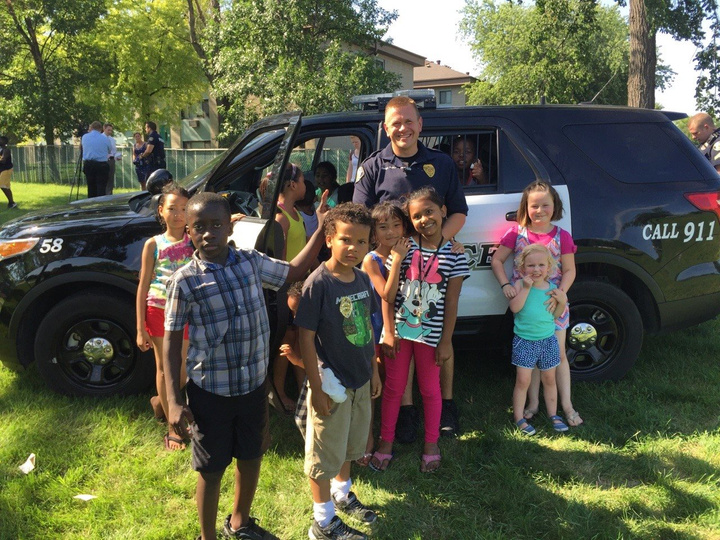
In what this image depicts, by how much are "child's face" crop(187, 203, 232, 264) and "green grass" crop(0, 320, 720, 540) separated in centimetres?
134

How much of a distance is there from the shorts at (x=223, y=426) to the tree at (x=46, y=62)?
74.0ft

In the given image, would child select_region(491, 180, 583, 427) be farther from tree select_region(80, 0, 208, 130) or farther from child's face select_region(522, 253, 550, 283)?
tree select_region(80, 0, 208, 130)

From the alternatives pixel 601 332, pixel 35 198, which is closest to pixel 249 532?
pixel 601 332

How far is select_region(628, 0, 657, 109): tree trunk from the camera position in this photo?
1198 centimetres

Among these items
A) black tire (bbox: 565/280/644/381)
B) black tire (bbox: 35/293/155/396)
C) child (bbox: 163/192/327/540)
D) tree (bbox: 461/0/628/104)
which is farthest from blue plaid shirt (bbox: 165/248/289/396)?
tree (bbox: 461/0/628/104)

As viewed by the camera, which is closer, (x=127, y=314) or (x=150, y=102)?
(x=127, y=314)

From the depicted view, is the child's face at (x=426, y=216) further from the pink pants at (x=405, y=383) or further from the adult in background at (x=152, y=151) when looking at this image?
the adult in background at (x=152, y=151)

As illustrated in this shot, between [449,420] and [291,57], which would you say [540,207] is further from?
[291,57]

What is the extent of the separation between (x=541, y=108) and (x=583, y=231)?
894mm

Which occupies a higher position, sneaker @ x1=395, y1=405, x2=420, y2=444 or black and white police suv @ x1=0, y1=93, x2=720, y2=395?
black and white police suv @ x1=0, y1=93, x2=720, y2=395

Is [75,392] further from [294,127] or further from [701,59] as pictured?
[701,59]

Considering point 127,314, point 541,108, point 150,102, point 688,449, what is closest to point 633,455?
point 688,449

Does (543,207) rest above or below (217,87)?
below

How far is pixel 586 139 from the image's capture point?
13.2ft
